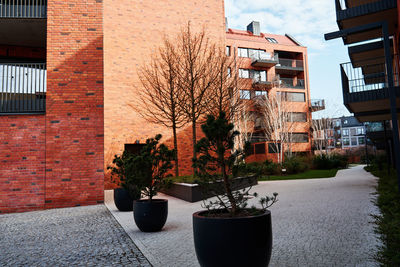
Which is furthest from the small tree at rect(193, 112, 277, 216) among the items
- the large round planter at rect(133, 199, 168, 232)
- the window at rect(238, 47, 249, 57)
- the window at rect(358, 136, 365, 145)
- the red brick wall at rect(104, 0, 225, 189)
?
the window at rect(358, 136, 365, 145)

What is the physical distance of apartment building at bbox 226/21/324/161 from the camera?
3491 centimetres

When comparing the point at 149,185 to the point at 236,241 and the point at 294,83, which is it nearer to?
the point at 236,241

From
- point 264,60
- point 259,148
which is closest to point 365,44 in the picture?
point 259,148

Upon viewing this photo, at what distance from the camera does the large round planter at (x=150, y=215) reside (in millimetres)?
5930

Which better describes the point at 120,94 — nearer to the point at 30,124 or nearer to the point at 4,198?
the point at 30,124

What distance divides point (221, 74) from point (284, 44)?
1184 inches

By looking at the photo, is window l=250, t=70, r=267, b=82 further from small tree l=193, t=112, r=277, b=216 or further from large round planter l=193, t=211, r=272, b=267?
large round planter l=193, t=211, r=272, b=267

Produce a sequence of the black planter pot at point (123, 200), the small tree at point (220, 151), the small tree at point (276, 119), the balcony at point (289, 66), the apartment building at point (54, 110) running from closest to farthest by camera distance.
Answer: the small tree at point (220, 151), the black planter pot at point (123, 200), the apartment building at point (54, 110), the small tree at point (276, 119), the balcony at point (289, 66)

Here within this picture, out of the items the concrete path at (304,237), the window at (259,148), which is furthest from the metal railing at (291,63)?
the concrete path at (304,237)

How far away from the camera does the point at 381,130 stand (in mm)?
22141

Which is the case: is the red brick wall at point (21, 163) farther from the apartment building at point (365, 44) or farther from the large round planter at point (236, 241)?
the apartment building at point (365, 44)

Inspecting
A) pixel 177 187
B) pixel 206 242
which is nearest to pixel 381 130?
pixel 177 187

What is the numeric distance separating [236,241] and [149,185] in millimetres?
3622

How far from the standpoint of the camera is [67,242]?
531 cm
